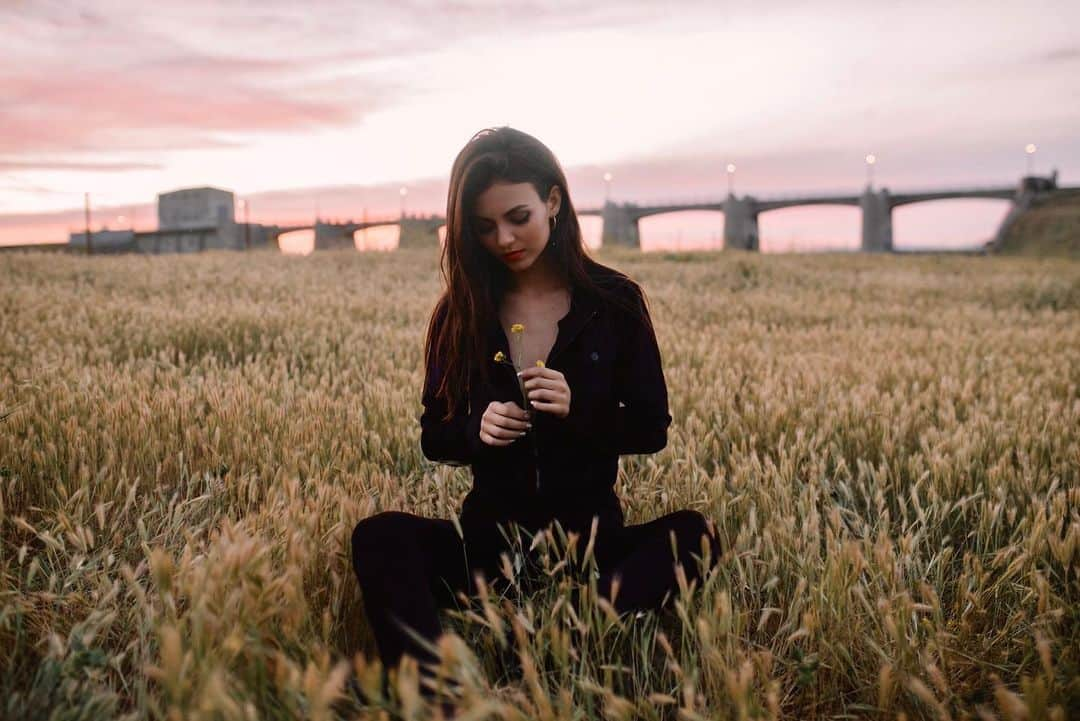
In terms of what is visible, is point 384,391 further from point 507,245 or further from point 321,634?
point 321,634

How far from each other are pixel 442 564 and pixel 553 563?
1.04 feet

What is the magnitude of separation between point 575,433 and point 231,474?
1256mm

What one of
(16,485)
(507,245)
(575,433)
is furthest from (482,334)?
(16,485)

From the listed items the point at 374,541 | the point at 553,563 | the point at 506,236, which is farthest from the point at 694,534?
the point at 506,236

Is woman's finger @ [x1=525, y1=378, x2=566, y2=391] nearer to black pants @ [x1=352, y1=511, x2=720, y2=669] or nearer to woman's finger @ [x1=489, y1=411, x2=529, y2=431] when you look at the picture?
woman's finger @ [x1=489, y1=411, x2=529, y2=431]

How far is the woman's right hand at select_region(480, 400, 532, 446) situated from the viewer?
2.05 meters

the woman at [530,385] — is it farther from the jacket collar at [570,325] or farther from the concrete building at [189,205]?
the concrete building at [189,205]

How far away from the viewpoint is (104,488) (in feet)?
7.77

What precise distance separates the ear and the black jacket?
0.89 ft

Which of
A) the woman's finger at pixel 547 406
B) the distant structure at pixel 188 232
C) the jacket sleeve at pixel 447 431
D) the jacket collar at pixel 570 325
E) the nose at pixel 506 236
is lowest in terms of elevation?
the jacket sleeve at pixel 447 431

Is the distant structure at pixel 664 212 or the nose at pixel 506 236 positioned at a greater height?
the distant structure at pixel 664 212

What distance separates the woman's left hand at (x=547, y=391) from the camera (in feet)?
6.63

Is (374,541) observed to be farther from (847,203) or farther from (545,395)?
(847,203)

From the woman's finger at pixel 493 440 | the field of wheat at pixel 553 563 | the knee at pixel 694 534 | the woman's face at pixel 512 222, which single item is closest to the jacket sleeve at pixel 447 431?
the woman's finger at pixel 493 440
